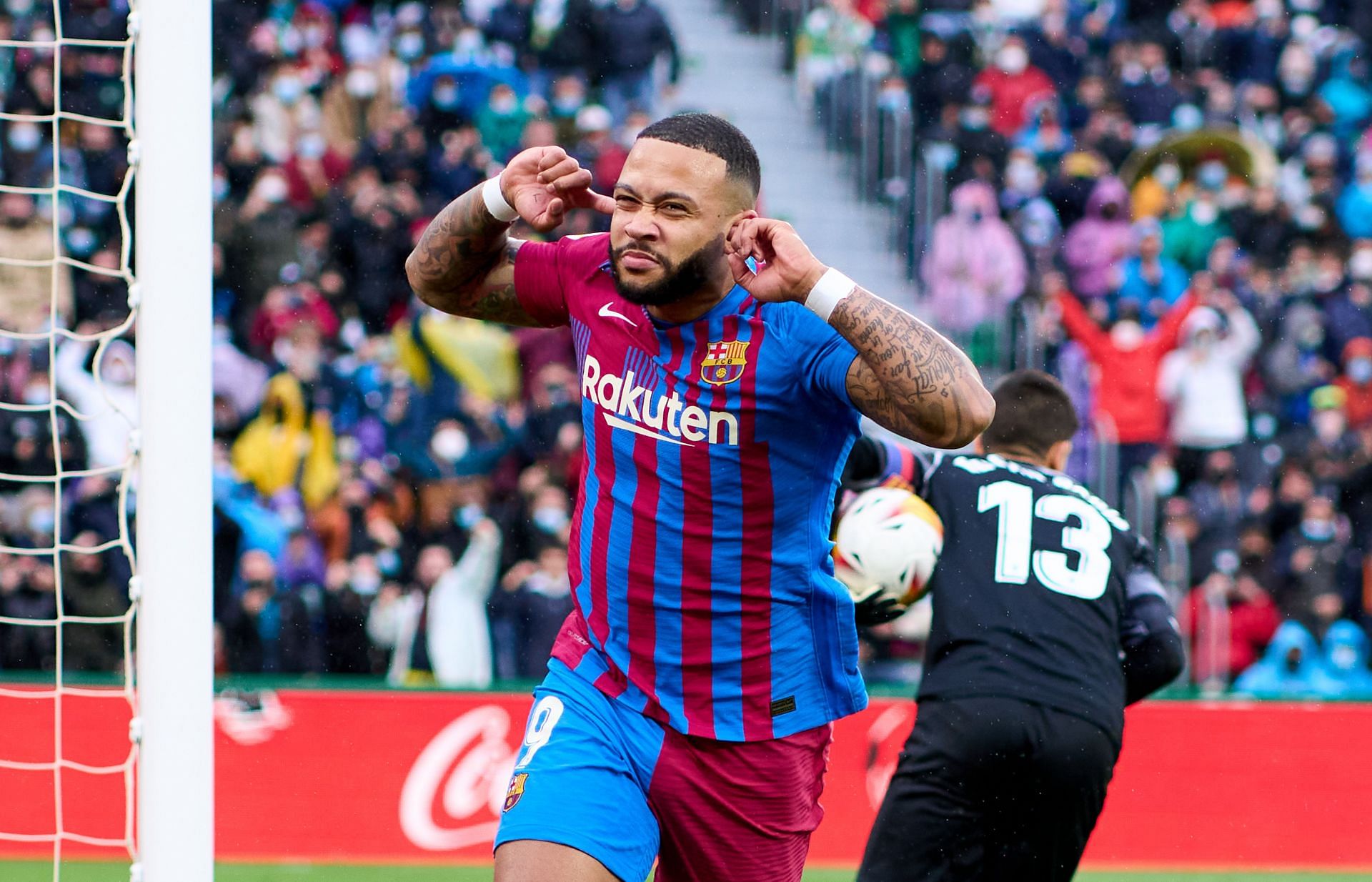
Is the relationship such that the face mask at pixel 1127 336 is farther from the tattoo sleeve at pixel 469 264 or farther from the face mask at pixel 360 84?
the tattoo sleeve at pixel 469 264

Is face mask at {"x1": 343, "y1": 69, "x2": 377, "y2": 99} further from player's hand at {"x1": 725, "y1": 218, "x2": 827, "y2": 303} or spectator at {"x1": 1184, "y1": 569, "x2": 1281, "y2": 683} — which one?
player's hand at {"x1": 725, "y1": 218, "x2": 827, "y2": 303}

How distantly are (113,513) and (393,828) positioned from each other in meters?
3.75

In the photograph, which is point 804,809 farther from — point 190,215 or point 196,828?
point 190,215

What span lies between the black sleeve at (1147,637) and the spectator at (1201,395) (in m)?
7.73

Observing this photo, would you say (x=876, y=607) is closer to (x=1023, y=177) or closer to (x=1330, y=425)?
(x=1330, y=425)

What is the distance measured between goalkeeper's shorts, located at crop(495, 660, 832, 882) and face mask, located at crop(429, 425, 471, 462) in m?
7.97

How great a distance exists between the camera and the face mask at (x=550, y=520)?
444 inches

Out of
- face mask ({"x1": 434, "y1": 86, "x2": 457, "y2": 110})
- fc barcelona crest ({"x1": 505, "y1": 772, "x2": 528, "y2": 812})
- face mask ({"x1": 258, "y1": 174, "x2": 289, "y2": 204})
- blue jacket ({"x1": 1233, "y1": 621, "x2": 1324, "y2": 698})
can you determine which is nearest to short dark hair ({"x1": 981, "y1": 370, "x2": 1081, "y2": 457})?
fc barcelona crest ({"x1": 505, "y1": 772, "x2": 528, "y2": 812})

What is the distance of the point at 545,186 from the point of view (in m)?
4.29

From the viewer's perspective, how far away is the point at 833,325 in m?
3.80

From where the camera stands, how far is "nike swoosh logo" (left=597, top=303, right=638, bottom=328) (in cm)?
420

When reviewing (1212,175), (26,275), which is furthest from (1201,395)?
(26,275)

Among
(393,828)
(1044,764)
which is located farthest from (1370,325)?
(1044,764)

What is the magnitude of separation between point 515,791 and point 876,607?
5.35ft
